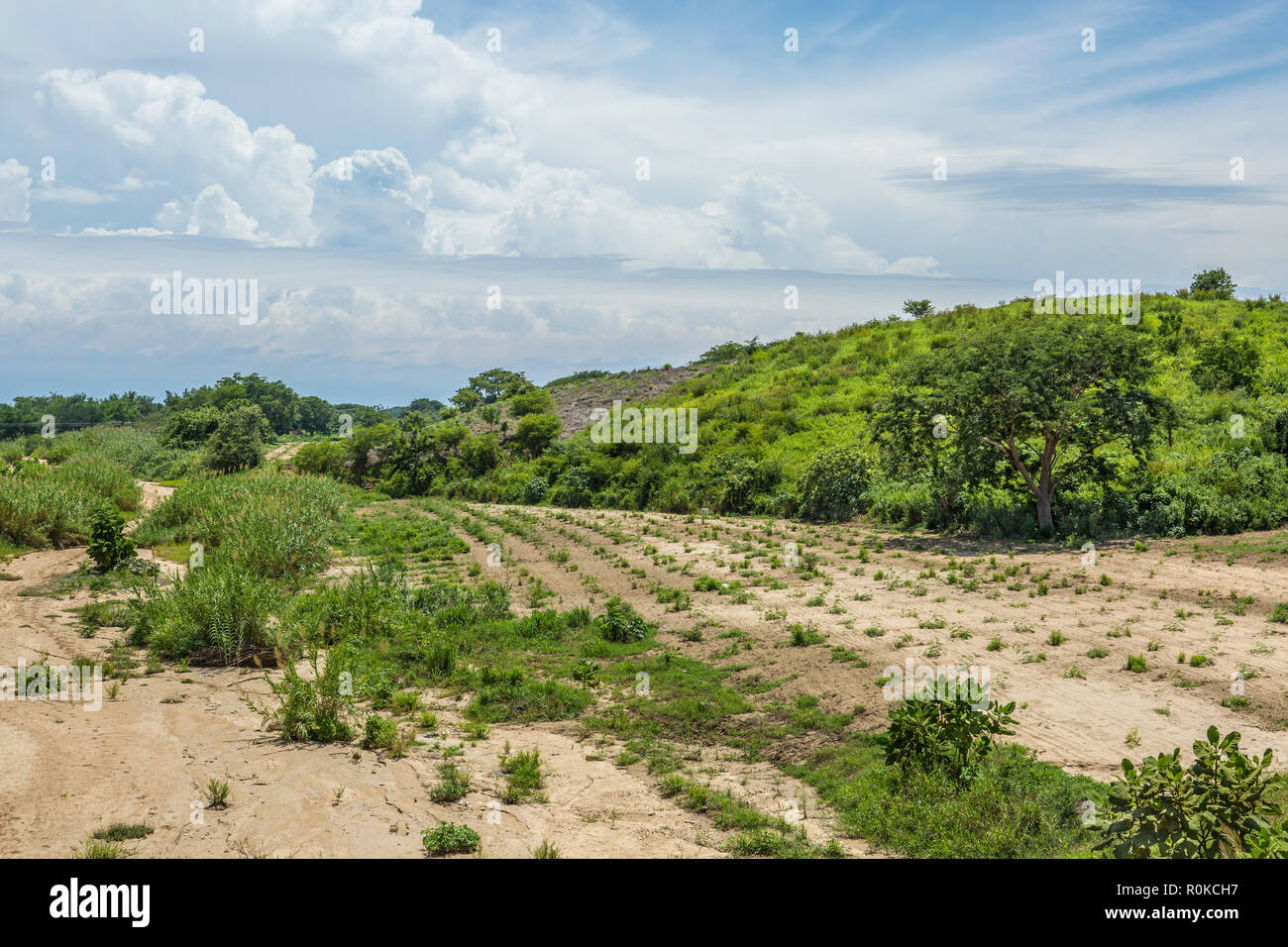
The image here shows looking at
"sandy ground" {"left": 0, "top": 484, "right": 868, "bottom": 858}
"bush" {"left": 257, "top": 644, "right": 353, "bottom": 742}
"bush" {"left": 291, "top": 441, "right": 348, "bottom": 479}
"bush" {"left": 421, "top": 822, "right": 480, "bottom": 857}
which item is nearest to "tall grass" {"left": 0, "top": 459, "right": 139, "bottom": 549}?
"sandy ground" {"left": 0, "top": 484, "right": 868, "bottom": 858}

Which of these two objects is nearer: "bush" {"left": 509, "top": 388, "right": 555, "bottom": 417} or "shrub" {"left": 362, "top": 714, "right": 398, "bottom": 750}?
"shrub" {"left": 362, "top": 714, "right": 398, "bottom": 750}

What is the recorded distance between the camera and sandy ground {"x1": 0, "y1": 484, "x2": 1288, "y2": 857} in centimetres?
648

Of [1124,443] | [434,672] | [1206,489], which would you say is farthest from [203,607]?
[1124,443]

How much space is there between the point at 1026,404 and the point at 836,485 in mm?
7253

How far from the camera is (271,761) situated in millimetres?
7875

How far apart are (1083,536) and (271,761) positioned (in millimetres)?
17681

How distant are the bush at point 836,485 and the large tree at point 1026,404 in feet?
10.8

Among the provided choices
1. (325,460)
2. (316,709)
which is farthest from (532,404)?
(316,709)

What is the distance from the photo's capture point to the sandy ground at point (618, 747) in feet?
21.3

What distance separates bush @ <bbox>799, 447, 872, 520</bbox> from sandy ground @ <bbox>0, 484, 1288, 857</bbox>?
26.2 feet

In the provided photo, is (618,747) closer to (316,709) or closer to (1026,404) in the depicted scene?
(316,709)

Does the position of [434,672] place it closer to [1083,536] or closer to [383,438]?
[1083,536]

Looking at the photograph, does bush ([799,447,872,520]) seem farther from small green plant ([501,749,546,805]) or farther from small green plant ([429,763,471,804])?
small green plant ([429,763,471,804])

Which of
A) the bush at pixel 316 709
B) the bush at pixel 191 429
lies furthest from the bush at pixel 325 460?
the bush at pixel 316 709
